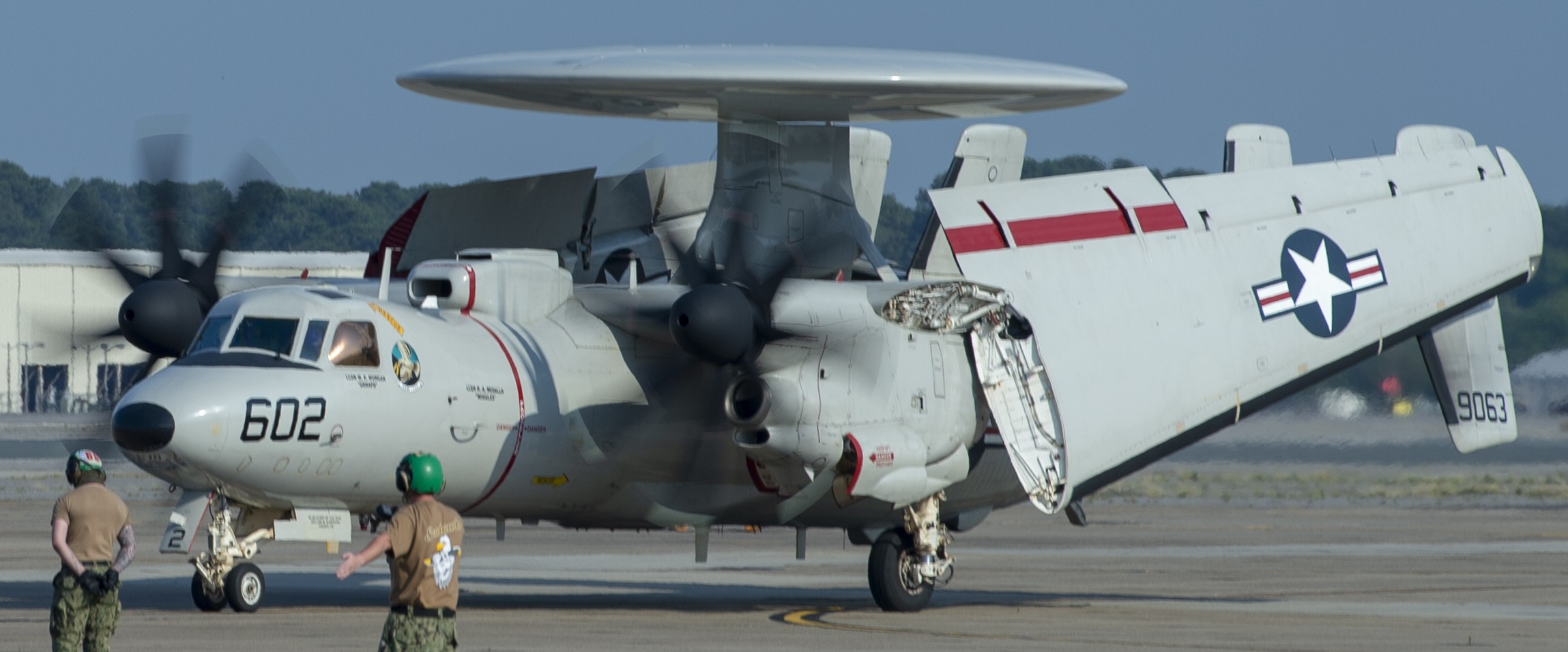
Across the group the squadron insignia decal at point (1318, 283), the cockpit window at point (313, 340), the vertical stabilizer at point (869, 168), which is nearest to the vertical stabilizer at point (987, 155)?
the vertical stabilizer at point (869, 168)

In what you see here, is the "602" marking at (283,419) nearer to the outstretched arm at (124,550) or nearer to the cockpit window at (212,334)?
the cockpit window at (212,334)

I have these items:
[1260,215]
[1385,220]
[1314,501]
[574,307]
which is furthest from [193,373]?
[1314,501]

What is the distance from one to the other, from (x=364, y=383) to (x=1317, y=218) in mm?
11133

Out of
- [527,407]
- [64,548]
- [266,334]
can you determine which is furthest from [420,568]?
[527,407]

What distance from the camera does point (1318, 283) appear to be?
22453 mm

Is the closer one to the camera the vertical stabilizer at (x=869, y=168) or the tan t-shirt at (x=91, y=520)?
the tan t-shirt at (x=91, y=520)

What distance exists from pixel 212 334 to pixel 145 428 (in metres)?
1.68

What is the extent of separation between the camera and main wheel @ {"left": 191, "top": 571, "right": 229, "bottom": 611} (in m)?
18.3

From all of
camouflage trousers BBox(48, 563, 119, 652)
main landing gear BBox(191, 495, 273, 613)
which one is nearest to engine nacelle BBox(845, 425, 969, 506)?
main landing gear BBox(191, 495, 273, 613)

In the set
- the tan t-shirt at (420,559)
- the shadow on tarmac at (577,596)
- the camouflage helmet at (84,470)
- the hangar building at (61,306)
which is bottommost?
the hangar building at (61,306)

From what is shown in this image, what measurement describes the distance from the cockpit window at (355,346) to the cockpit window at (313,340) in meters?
0.10

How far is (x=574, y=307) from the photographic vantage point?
20.4 metres

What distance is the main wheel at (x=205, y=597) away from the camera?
18344 mm

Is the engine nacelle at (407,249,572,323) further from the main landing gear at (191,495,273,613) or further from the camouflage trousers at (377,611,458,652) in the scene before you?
the camouflage trousers at (377,611,458,652)
